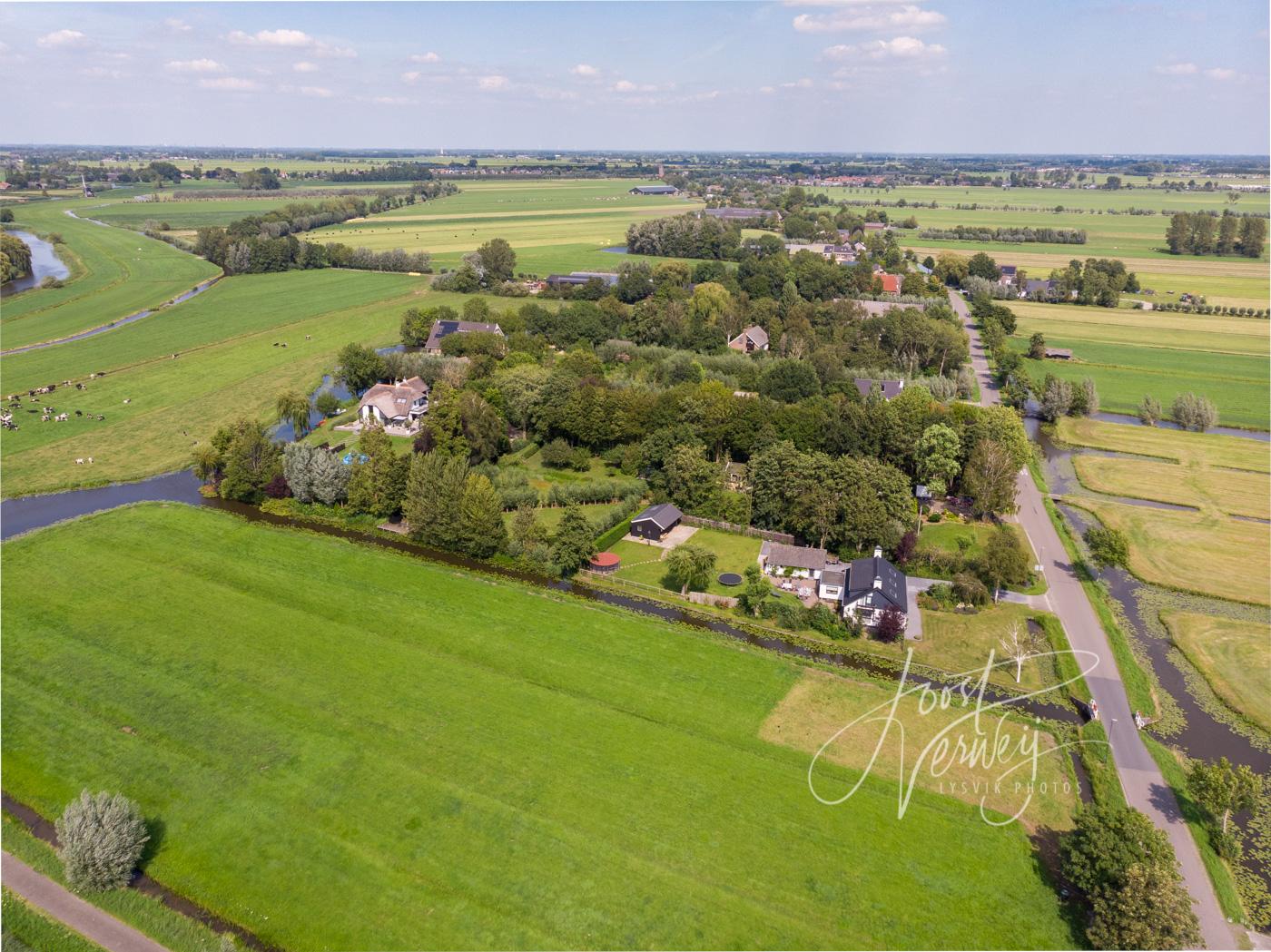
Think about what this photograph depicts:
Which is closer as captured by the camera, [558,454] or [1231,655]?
[1231,655]

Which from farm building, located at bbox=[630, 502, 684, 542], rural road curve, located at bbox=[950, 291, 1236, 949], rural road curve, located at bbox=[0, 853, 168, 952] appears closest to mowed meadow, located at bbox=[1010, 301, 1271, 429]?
rural road curve, located at bbox=[950, 291, 1236, 949]

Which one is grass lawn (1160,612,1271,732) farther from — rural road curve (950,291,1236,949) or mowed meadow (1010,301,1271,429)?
mowed meadow (1010,301,1271,429)

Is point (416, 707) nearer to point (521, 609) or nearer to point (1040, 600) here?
point (521, 609)

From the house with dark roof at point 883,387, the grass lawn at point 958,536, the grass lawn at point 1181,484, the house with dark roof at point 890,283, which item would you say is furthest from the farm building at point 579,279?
the grass lawn at point 958,536

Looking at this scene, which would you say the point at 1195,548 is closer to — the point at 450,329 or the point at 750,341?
the point at 750,341

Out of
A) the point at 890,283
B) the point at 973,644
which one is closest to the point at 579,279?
the point at 890,283

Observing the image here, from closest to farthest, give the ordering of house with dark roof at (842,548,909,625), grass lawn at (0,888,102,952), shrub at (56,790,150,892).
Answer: grass lawn at (0,888,102,952) < shrub at (56,790,150,892) < house with dark roof at (842,548,909,625)
